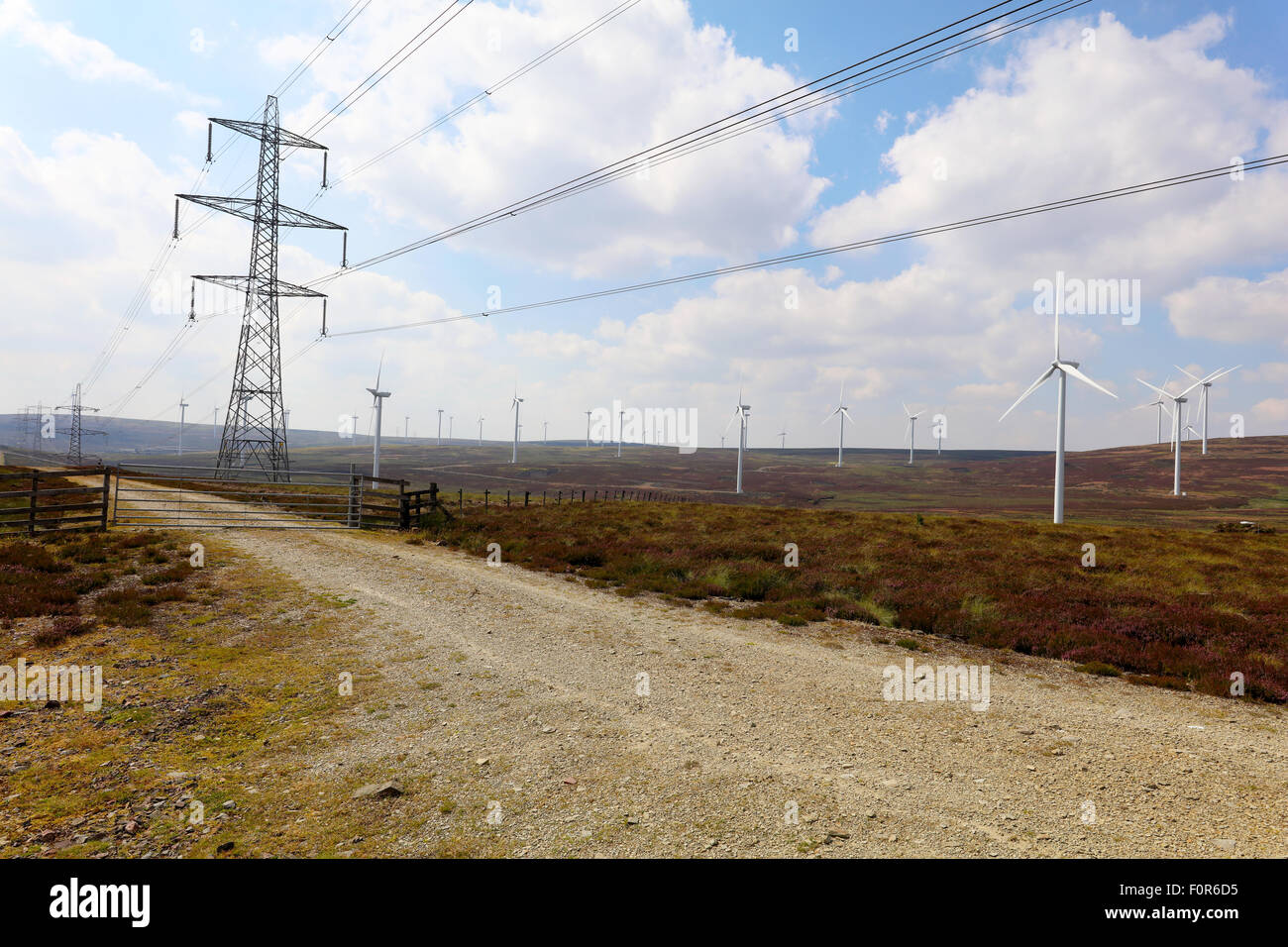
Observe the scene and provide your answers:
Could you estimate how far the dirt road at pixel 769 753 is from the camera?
17.0ft

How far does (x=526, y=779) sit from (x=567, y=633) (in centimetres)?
598

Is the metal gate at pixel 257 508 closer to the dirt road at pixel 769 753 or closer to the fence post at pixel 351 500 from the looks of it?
the fence post at pixel 351 500

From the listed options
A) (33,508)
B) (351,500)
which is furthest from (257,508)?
(33,508)

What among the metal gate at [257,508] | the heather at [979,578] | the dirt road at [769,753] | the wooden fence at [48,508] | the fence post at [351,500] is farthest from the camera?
the fence post at [351,500]

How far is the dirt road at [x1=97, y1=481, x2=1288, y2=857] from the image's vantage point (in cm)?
519

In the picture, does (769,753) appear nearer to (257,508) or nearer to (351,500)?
(351,500)

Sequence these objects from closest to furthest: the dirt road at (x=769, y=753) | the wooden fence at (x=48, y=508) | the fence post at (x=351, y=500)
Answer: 1. the dirt road at (x=769, y=753)
2. the wooden fence at (x=48, y=508)
3. the fence post at (x=351, y=500)

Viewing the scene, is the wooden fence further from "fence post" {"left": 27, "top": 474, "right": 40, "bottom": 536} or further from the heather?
the heather

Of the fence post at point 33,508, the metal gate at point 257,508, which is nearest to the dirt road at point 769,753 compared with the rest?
the fence post at point 33,508

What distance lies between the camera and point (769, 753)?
6.87 m

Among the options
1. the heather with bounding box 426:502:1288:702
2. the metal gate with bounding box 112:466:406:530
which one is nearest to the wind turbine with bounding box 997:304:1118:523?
the heather with bounding box 426:502:1288:702

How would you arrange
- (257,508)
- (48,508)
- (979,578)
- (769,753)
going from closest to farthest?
(769,753), (979,578), (48,508), (257,508)
